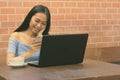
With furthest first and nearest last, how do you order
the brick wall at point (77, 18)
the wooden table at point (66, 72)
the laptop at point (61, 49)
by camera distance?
the brick wall at point (77, 18)
the laptop at point (61, 49)
the wooden table at point (66, 72)

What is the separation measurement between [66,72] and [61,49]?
20 centimetres

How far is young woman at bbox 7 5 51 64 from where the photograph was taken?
2.56 m

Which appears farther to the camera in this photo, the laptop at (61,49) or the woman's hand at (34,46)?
the woman's hand at (34,46)

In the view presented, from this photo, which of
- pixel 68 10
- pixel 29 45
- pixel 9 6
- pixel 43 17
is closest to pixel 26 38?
pixel 29 45

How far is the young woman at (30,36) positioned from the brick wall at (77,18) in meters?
0.43

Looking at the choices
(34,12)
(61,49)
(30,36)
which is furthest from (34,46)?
(61,49)

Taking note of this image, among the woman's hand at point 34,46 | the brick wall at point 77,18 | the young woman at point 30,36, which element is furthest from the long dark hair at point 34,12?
the brick wall at point 77,18

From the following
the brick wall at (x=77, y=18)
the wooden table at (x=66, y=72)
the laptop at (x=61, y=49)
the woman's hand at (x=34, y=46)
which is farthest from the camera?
the brick wall at (x=77, y=18)

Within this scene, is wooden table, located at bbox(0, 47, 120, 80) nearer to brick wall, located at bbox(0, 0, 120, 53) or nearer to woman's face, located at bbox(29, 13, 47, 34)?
woman's face, located at bbox(29, 13, 47, 34)

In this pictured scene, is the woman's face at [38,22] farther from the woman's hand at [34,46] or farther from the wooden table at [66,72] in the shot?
the wooden table at [66,72]

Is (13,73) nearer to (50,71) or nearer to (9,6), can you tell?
(50,71)

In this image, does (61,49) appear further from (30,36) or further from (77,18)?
(77,18)

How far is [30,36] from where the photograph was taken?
2.67 meters

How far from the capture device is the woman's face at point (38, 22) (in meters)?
2.57
